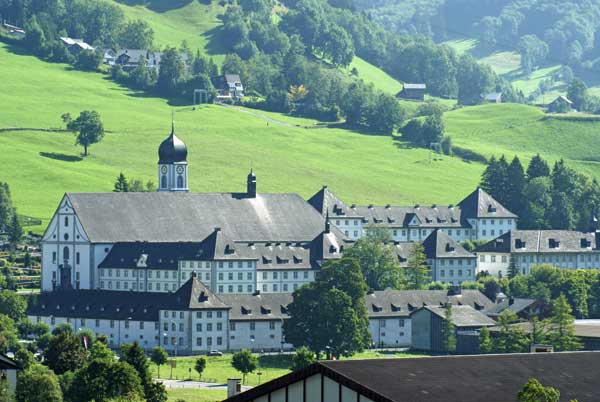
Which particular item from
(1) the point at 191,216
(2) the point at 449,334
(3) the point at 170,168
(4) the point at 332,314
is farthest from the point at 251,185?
(4) the point at 332,314

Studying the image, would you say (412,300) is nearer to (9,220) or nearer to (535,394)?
(9,220)

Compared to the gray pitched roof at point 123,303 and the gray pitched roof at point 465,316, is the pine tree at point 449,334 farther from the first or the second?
the gray pitched roof at point 123,303

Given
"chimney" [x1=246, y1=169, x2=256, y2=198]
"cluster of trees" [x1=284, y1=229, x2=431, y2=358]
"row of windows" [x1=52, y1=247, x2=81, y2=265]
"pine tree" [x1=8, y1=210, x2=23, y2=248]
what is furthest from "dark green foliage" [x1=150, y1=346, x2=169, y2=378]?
"chimney" [x1=246, y1=169, x2=256, y2=198]

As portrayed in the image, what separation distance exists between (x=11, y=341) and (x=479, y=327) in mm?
36292

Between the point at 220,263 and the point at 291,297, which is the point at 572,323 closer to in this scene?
the point at 291,297

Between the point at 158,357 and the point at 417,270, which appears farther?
the point at 417,270

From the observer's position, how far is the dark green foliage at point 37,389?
90.7 meters

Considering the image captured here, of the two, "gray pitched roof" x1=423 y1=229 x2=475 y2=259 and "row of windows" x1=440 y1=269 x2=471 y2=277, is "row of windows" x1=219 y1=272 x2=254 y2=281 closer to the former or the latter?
"gray pitched roof" x1=423 y1=229 x2=475 y2=259

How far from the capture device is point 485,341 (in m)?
139

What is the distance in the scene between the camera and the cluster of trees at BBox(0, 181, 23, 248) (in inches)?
7259

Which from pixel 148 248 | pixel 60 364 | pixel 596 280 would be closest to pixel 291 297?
pixel 148 248

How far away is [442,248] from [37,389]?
326 feet

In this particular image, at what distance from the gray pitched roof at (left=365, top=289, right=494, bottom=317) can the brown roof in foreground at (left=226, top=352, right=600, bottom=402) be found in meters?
87.2

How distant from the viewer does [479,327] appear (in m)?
148
